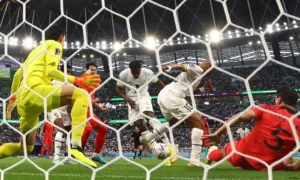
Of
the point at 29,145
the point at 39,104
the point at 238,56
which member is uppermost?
the point at 238,56

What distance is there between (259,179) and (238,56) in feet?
83.7

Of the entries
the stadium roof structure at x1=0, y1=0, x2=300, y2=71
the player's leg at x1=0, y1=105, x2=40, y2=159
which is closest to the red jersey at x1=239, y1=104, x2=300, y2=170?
the player's leg at x1=0, y1=105, x2=40, y2=159

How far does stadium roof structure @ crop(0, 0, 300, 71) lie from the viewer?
1905 cm

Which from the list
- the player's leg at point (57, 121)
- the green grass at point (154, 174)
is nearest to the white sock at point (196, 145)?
the green grass at point (154, 174)

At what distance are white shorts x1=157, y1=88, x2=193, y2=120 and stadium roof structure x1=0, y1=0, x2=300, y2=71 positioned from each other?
14.0 metres

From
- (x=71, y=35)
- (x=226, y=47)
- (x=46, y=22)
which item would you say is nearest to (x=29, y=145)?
(x=46, y=22)

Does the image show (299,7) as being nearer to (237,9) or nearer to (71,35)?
(237,9)

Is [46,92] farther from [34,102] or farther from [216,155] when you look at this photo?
[216,155]

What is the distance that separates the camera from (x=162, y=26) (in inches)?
868

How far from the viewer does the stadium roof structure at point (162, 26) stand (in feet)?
62.5

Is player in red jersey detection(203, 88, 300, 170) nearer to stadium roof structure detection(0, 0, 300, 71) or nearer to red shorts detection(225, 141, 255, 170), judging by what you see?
red shorts detection(225, 141, 255, 170)

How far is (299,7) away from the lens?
2041 cm

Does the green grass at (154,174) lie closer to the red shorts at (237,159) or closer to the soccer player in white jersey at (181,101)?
the red shorts at (237,159)

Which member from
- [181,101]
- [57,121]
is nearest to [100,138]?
[57,121]
